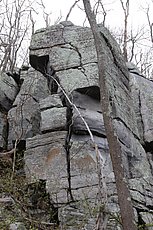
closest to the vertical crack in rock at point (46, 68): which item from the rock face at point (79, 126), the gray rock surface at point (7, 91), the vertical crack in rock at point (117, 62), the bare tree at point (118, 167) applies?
the rock face at point (79, 126)

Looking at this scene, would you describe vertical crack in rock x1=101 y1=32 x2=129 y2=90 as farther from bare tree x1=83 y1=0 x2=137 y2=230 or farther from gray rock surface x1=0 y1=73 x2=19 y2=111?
gray rock surface x1=0 y1=73 x2=19 y2=111

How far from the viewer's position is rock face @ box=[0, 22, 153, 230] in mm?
8477

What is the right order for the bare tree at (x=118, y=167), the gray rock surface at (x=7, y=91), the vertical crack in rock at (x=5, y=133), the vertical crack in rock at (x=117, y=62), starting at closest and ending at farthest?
the bare tree at (x=118, y=167) → the vertical crack in rock at (x=117, y=62) → the vertical crack in rock at (x=5, y=133) → the gray rock surface at (x=7, y=91)

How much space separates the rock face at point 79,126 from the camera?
8477 millimetres

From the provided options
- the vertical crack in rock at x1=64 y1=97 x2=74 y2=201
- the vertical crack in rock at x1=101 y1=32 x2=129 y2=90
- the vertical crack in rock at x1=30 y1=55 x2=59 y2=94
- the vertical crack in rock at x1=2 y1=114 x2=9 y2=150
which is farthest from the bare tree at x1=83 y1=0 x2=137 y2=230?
the vertical crack in rock at x1=2 y1=114 x2=9 y2=150

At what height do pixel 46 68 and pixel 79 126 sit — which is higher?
pixel 46 68

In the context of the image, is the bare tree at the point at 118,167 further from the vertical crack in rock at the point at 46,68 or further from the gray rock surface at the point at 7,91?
the gray rock surface at the point at 7,91

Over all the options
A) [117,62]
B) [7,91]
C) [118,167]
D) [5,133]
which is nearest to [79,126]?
[118,167]

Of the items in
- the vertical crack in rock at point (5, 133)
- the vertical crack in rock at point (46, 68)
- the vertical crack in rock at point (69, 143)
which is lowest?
the vertical crack in rock at point (5, 133)

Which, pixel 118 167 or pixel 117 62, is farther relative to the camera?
pixel 117 62

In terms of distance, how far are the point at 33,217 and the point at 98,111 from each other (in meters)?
3.53

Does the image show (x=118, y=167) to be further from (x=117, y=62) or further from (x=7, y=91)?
(x=7, y=91)

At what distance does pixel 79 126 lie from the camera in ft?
30.8

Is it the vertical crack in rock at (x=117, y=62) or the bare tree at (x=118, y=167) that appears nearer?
the bare tree at (x=118, y=167)
